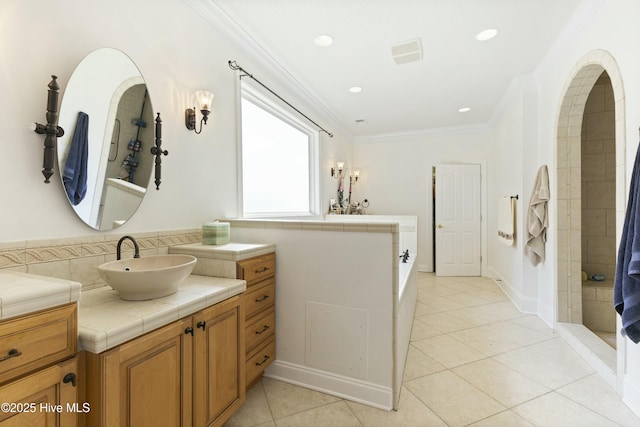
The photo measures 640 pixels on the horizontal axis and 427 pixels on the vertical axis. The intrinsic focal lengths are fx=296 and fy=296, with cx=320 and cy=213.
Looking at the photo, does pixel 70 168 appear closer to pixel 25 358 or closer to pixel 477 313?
pixel 25 358

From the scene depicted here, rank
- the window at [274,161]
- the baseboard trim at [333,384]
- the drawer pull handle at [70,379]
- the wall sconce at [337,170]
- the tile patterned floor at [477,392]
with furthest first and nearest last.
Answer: the wall sconce at [337,170], the window at [274,161], the baseboard trim at [333,384], the tile patterned floor at [477,392], the drawer pull handle at [70,379]

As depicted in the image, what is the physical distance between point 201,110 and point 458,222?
184 inches

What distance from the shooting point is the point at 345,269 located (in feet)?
6.13

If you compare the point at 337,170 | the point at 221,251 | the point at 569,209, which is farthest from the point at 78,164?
the point at 337,170

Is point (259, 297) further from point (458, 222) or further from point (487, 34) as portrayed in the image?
point (458, 222)

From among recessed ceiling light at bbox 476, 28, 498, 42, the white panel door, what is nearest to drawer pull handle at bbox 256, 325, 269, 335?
recessed ceiling light at bbox 476, 28, 498, 42

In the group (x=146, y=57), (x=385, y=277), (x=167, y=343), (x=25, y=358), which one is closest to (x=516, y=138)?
(x=385, y=277)

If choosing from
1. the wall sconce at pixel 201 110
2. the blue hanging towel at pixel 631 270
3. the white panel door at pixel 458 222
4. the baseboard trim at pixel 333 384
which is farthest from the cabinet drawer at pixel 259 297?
the white panel door at pixel 458 222

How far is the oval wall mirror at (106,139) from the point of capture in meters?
1.41

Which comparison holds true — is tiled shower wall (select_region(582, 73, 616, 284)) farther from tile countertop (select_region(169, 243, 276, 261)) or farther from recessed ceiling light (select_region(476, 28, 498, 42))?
tile countertop (select_region(169, 243, 276, 261))

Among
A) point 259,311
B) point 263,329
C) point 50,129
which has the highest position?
point 50,129

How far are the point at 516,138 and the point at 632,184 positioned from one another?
2267mm

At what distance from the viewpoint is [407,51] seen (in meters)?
2.77

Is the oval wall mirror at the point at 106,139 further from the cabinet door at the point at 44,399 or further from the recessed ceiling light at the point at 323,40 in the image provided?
the recessed ceiling light at the point at 323,40
